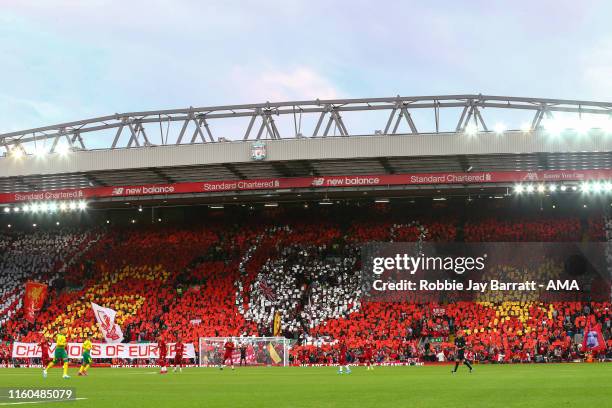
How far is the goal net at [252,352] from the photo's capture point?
46.5 meters

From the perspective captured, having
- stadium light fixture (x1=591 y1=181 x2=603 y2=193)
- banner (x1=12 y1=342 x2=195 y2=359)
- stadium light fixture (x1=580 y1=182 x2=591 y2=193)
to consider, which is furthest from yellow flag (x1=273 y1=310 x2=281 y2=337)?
stadium light fixture (x1=591 y1=181 x2=603 y2=193)

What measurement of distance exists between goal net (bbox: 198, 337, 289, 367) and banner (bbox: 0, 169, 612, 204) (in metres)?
9.88

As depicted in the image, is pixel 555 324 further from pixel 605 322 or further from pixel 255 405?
pixel 255 405

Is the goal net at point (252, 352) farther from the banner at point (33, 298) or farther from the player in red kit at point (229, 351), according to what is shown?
the banner at point (33, 298)

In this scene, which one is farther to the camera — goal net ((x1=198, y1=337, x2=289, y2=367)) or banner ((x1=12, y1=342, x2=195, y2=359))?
banner ((x1=12, y1=342, x2=195, y2=359))

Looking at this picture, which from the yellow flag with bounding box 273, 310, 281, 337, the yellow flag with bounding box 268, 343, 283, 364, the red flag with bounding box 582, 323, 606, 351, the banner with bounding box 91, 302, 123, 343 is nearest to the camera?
the red flag with bounding box 582, 323, 606, 351

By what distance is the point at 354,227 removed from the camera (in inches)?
2247

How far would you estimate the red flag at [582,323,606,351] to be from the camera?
147ft

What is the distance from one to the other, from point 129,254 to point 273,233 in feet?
36.0

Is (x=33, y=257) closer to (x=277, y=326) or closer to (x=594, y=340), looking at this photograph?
(x=277, y=326)

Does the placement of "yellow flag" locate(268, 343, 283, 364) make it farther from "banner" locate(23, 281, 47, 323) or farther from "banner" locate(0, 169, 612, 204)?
"banner" locate(23, 281, 47, 323)

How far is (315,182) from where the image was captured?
5006cm

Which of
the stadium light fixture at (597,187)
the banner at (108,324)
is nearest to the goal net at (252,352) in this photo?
the banner at (108,324)

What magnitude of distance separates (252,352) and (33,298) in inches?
750
